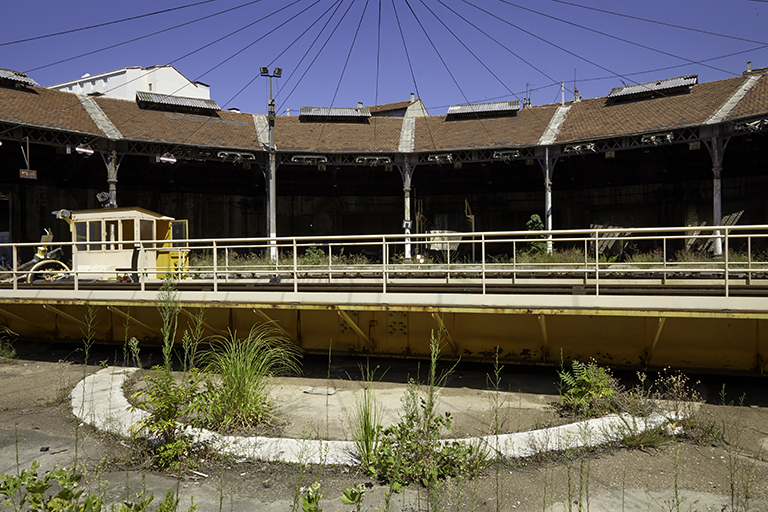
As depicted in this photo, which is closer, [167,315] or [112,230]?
[167,315]

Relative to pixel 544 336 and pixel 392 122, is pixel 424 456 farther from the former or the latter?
pixel 392 122

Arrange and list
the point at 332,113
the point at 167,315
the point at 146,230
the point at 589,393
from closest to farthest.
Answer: the point at 167,315, the point at 589,393, the point at 146,230, the point at 332,113

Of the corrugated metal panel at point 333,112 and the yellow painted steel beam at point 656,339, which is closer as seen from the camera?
the yellow painted steel beam at point 656,339

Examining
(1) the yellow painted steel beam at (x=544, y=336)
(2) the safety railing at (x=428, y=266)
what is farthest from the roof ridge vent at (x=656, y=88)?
(1) the yellow painted steel beam at (x=544, y=336)

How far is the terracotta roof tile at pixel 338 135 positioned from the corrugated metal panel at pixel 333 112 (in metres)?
0.48

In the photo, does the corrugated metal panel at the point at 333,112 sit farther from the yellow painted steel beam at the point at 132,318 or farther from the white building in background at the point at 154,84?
the yellow painted steel beam at the point at 132,318

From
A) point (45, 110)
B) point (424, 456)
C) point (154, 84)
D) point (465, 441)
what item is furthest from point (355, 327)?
point (154, 84)

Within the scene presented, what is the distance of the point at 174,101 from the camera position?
29.2m

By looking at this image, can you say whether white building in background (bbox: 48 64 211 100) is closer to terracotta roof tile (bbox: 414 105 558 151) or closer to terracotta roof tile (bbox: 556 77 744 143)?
terracotta roof tile (bbox: 414 105 558 151)

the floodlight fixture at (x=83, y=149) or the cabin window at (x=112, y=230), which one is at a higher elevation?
the floodlight fixture at (x=83, y=149)

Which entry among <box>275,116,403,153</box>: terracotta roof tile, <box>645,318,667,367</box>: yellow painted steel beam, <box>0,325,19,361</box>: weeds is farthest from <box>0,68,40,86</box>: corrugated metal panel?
<box>645,318,667,367</box>: yellow painted steel beam

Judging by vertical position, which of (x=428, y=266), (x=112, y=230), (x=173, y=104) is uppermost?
(x=173, y=104)

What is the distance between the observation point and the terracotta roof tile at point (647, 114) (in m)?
22.4

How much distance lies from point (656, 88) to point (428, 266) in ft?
76.2
